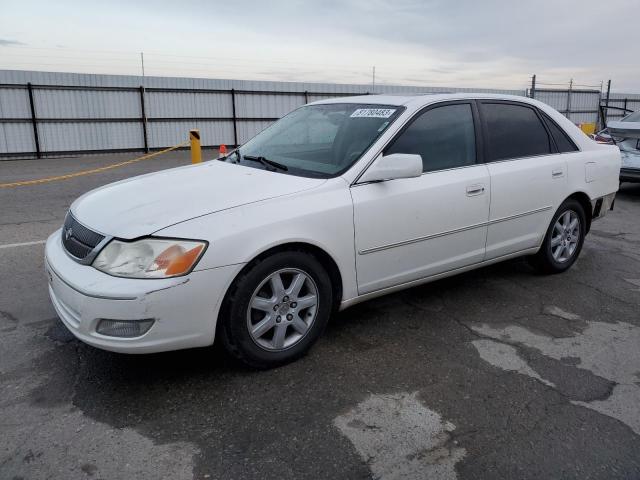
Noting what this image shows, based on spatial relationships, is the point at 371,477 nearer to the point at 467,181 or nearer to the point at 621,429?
the point at 621,429

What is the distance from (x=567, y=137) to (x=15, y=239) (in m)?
5.73

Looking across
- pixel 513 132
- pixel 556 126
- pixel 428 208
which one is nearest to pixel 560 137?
pixel 556 126

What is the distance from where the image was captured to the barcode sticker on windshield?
3832mm

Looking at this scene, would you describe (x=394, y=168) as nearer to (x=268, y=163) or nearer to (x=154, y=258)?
(x=268, y=163)

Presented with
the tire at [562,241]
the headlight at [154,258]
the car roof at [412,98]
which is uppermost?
the car roof at [412,98]

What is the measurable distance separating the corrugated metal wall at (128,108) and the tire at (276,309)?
14.2 meters

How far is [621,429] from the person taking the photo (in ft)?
8.70

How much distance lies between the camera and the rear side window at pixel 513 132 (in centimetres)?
428

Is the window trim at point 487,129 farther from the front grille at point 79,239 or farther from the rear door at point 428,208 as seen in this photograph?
the front grille at point 79,239

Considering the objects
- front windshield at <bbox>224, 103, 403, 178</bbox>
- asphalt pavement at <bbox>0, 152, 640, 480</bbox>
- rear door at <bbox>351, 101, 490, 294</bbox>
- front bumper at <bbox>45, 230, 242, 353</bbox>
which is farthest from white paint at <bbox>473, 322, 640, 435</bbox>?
front bumper at <bbox>45, 230, 242, 353</bbox>

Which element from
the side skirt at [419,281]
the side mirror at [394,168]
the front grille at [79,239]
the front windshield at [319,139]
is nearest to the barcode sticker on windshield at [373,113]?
the front windshield at [319,139]

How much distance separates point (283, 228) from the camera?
3037mm

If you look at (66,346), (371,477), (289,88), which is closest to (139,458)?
(371,477)

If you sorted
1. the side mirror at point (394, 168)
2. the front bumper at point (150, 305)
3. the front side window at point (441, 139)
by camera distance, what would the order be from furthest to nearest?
the front side window at point (441, 139), the side mirror at point (394, 168), the front bumper at point (150, 305)
